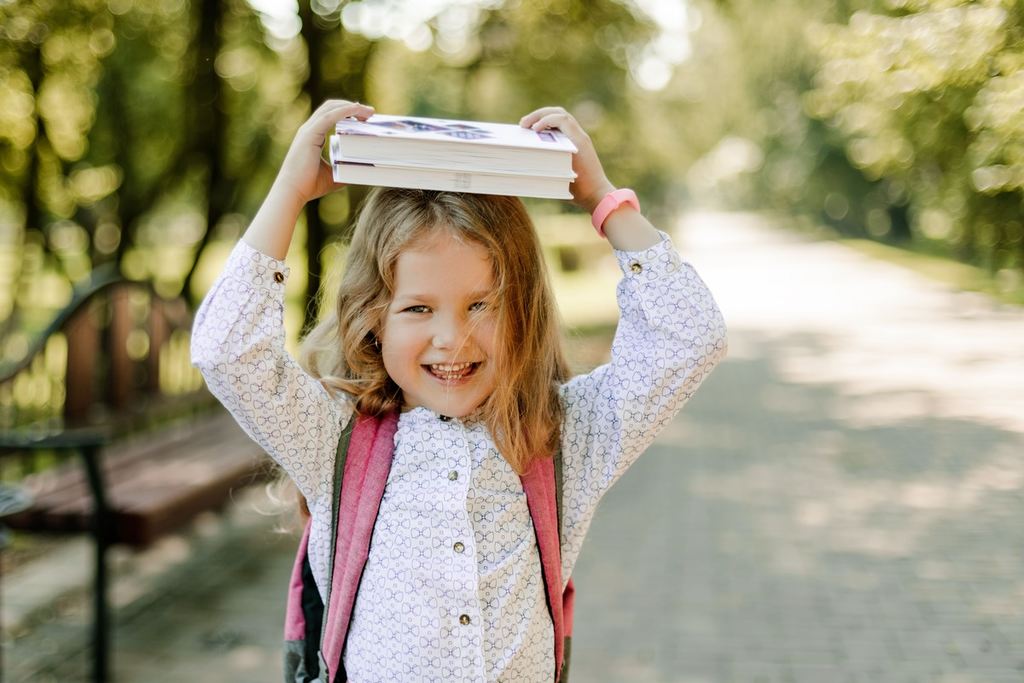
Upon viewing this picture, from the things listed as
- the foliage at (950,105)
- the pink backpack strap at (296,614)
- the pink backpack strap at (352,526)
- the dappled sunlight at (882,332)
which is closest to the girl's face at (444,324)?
the pink backpack strap at (352,526)

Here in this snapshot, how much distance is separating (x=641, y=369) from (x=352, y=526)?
23.9 inches

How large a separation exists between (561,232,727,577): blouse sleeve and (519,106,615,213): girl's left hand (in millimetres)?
139

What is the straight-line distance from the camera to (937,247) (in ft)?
10.6

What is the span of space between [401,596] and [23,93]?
788 cm

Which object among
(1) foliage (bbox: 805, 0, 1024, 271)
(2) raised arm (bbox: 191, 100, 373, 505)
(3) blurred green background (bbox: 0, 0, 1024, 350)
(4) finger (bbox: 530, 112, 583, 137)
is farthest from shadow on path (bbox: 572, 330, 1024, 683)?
(2) raised arm (bbox: 191, 100, 373, 505)

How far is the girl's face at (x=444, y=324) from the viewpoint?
1859 mm

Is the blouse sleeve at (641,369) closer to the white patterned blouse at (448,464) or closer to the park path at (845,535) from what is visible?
the white patterned blouse at (448,464)

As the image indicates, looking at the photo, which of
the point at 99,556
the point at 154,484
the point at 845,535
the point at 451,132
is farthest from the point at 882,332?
the point at 451,132

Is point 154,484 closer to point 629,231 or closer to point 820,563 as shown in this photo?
point 629,231

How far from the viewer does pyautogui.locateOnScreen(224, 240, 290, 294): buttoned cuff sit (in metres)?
1.82

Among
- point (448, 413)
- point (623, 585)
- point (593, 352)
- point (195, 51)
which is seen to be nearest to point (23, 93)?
point (195, 51)

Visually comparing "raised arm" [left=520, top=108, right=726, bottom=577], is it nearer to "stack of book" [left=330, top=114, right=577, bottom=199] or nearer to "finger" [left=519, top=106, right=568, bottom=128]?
"finger" [left=519, top=106, right=568, bottom=128]

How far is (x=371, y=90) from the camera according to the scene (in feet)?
27.3

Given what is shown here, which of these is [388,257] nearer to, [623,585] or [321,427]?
[321,427]
